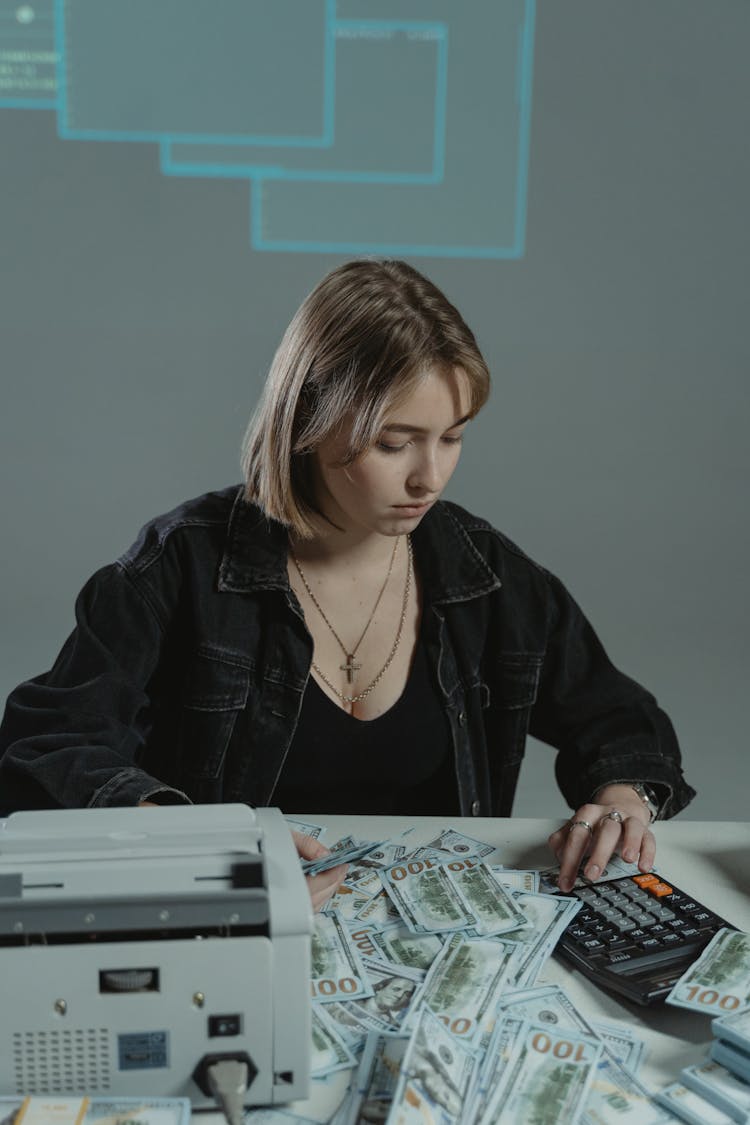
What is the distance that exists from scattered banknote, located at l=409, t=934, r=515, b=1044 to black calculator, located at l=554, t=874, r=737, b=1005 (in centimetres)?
8

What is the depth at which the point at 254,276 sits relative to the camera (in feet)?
11.4

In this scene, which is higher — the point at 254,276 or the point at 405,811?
the point at 254,276

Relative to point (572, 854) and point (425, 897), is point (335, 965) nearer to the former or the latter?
point (425, 897)

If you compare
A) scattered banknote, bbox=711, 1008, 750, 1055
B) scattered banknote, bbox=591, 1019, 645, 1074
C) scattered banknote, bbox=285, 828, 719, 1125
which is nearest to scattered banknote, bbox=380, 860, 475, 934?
scattered banknote, bbox=285, 828, 719, 1125

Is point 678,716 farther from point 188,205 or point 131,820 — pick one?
point 131,820

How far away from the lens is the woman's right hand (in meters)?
1.29

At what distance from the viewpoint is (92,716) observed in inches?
61.7

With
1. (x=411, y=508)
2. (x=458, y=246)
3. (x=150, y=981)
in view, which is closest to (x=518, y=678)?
(x=411, y=508)

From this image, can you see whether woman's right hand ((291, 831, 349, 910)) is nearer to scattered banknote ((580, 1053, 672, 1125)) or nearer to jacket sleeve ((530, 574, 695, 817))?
scattered banknote ((580, 1053, 672, 1125))

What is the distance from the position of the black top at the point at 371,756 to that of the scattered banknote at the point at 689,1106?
31.3 inches

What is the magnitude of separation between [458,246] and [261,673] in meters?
2.03

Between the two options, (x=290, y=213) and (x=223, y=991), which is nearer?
(x=223, y=991)

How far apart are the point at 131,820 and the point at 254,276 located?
260 cm

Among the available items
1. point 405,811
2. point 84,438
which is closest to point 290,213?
point 84,438
